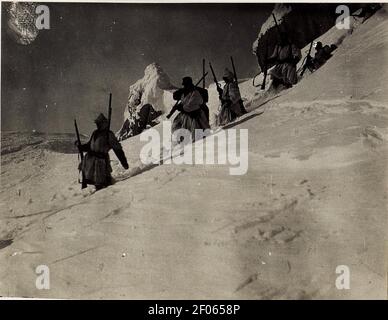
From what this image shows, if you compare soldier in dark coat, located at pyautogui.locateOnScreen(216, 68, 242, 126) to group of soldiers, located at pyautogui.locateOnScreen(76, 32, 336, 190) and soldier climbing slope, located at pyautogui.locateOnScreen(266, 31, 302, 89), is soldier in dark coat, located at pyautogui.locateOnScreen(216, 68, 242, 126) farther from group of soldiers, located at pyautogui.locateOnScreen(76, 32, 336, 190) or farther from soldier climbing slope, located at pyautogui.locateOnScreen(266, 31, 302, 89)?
soldier climbing slope, located at pyautogui.locateOnScreen(266, 31, 302, 89)

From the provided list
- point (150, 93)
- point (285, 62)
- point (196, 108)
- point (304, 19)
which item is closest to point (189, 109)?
point (196, 108)

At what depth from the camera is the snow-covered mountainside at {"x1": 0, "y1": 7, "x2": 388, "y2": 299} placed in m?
3.11

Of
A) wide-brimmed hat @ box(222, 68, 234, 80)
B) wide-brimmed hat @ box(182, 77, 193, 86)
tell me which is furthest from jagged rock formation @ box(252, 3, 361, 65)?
wide-brimmed hat @ box(182, 77, 193, 86)

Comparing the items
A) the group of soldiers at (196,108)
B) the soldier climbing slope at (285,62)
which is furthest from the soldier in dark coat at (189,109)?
the soldier climbing slope at (285,62)

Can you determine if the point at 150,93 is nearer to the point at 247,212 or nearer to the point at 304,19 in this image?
the point at 247,212

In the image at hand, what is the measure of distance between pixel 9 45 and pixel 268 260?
2312mm

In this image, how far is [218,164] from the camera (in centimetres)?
330

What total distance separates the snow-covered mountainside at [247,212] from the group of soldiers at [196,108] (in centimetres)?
7

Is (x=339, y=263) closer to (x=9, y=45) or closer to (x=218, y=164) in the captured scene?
(x=218, y=164)

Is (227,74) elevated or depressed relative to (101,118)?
elevated

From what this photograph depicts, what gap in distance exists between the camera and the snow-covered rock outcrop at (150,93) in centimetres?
346

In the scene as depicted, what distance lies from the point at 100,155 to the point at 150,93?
1.85ft

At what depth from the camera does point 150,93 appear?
3.50 m

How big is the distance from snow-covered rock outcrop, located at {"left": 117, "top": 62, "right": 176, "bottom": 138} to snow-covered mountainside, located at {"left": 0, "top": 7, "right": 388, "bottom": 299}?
0.21 m
